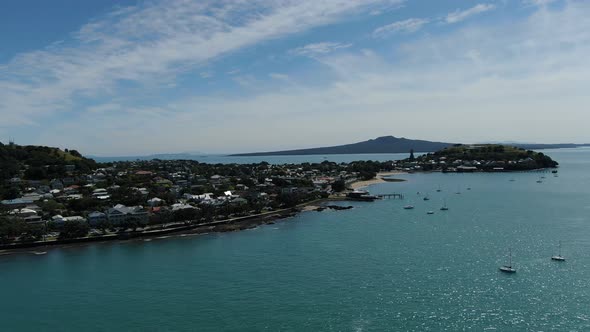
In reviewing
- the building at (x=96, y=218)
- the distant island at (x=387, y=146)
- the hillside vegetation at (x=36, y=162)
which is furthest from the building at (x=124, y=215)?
the distant island at (x=387, y=146)

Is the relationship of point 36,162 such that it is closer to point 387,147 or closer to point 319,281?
point 319,281

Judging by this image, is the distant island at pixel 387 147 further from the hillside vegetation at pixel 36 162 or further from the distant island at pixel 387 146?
the hillside vegetation at pixel 36 162

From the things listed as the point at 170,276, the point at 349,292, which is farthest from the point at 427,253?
the point at 170,276

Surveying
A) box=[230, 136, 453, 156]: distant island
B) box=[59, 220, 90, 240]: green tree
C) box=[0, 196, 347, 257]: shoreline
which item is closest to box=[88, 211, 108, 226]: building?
box=[59, 220, 90, 240]: green tree

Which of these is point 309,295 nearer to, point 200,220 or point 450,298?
point 450,298

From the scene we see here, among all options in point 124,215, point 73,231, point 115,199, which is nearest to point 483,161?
point 115,199
